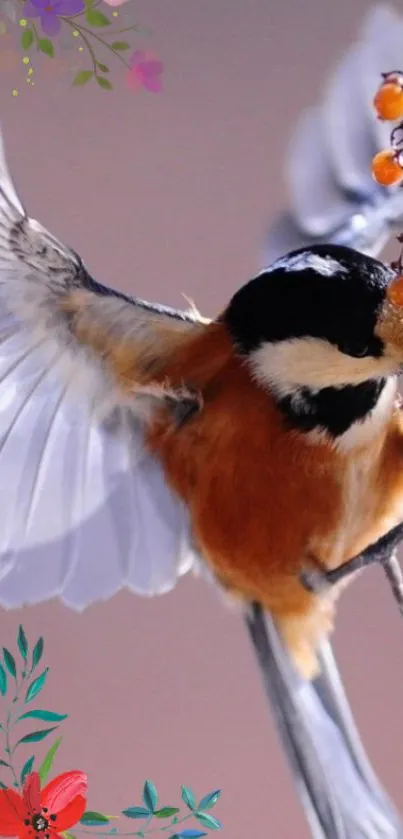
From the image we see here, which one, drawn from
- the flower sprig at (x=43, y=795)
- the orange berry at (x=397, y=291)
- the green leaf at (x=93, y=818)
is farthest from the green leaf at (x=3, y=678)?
the orange berry at (x=397, y=291)

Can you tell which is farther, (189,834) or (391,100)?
(189,834)

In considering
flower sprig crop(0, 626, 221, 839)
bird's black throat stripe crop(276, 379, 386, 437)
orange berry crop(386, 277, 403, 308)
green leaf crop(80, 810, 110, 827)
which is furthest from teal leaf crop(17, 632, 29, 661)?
orange berry crop(386, 277, 403, 308)

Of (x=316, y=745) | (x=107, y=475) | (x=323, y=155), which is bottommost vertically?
(x=316, y=745)

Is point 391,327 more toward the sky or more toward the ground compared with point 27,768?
more toward the sky

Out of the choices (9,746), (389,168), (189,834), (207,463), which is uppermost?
(389,168)

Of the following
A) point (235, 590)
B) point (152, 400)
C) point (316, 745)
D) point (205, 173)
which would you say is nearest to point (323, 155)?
point (205, 173)

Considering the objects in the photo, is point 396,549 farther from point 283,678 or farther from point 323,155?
point 323,155

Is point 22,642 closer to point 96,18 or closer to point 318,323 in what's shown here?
point 318,323

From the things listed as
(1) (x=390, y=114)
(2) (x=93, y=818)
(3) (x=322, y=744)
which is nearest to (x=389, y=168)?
(1) (x=390, y=114)
